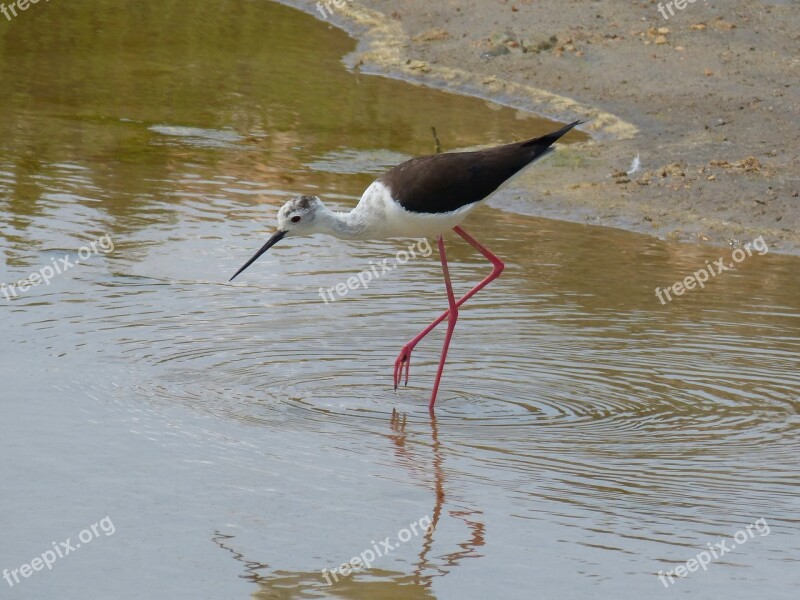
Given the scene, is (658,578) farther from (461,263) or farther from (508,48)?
(508,48)

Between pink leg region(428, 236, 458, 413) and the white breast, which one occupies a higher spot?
the white breast

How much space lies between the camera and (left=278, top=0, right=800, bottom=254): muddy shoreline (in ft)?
34.8

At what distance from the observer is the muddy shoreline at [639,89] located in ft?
34.8

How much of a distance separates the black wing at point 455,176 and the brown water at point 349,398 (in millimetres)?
950

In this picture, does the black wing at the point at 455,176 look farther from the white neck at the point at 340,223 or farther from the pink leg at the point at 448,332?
the pink leg at the point at 448,332

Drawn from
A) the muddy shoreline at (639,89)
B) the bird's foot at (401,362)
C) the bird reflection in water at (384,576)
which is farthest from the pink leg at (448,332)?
the muddy shoreline at (639,89)

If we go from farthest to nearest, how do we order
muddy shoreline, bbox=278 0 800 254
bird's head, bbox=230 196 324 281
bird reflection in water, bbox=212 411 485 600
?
muddy shoreline, bbox=278 0 800 254 < bird's head, bbox=230 196 324 281 < bird reflection in water, bbox=212 411 485 600

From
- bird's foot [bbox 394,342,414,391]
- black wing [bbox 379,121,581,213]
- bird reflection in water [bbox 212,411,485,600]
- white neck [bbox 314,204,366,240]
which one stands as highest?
black wing [bbox 379,121,581,213]

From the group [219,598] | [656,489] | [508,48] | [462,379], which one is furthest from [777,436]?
[508,48]

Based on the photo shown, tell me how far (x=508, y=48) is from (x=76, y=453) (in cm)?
1069

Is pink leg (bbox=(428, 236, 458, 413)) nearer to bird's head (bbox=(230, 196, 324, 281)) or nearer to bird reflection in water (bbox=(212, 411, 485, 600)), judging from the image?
bird's head (bbox=(230, 196, 324, 281))

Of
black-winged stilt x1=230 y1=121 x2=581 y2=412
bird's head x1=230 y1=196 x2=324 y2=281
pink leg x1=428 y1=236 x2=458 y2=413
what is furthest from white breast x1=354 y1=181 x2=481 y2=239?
pink leg x1=428 y1=236 x2=458 y2=413

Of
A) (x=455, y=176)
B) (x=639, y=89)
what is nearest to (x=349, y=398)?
(x=455, y=176)

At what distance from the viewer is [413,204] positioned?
704 centimetres
